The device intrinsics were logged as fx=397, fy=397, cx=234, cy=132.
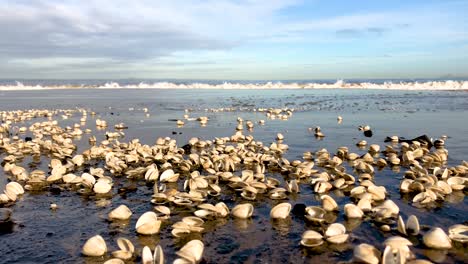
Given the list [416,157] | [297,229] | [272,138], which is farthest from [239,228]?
[272,138]

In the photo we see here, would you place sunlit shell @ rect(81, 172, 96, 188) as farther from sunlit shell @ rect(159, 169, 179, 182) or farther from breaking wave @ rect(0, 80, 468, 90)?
breaking wave @ rect(0, 80, 468, 90)

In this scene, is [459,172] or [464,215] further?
[459,172]

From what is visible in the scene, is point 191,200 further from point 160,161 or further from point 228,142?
point 228,142

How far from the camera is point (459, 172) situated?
7.75 metres

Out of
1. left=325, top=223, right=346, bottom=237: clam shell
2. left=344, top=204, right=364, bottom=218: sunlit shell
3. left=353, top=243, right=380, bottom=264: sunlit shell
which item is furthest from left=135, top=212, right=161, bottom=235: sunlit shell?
left=344, top=204, right=364, bottom=218: sunlit shell

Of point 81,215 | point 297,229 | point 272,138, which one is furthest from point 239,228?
point 272,138

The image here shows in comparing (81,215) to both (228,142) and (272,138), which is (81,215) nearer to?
(228,142)

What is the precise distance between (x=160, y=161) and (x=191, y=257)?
5.17 metres

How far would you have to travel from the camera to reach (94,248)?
459 cm

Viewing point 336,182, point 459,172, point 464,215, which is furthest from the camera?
point 459,172

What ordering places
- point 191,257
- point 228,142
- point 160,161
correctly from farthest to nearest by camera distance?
point 228,142 → point 160,161 → point 191,257

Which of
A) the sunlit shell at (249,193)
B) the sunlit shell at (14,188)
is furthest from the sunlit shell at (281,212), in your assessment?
the sunlit shell at (14,188)

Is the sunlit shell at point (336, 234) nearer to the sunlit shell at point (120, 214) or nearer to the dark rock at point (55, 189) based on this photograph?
the sunlit shell at point (120, 214)

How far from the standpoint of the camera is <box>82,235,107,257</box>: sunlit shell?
4.58 meters
